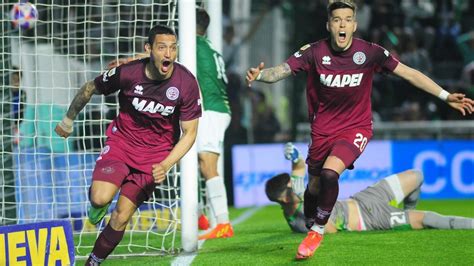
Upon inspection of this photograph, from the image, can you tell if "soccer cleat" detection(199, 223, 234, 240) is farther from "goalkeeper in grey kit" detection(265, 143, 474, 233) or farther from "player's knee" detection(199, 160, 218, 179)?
"goalkeeper in grey kit" detection(265, 143, 474, 233)

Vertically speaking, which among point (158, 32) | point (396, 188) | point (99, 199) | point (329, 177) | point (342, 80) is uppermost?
point (158, 32)

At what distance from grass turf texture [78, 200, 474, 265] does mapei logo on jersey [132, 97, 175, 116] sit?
4.43 feet

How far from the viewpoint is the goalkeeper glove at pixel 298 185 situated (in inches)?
390

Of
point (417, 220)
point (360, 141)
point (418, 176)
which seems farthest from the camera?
point (418, 176)

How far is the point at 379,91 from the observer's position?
19.2m

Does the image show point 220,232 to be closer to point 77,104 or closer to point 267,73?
point 267,73

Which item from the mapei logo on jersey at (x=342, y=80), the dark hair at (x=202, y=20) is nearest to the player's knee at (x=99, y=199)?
the mapei logo on jersey at (x=342, y=80)

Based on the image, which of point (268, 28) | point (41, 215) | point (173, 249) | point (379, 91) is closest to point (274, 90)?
point (268, 28)

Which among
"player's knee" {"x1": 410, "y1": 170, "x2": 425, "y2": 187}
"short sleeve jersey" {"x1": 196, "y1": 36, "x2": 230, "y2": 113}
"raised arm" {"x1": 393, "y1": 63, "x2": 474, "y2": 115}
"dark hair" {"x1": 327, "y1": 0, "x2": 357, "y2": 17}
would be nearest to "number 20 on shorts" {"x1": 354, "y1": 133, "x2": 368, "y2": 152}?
"raised arm" {"x1": 393, "y1": 63, "x2": 474, "y2": 115}

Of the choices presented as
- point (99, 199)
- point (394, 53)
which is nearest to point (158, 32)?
point (99, 199)

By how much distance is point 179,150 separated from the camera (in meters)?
7.70

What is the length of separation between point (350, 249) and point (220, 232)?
2168 millimetres

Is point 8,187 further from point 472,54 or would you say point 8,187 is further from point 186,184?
point 472,54

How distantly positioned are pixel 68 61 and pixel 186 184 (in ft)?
8.97
